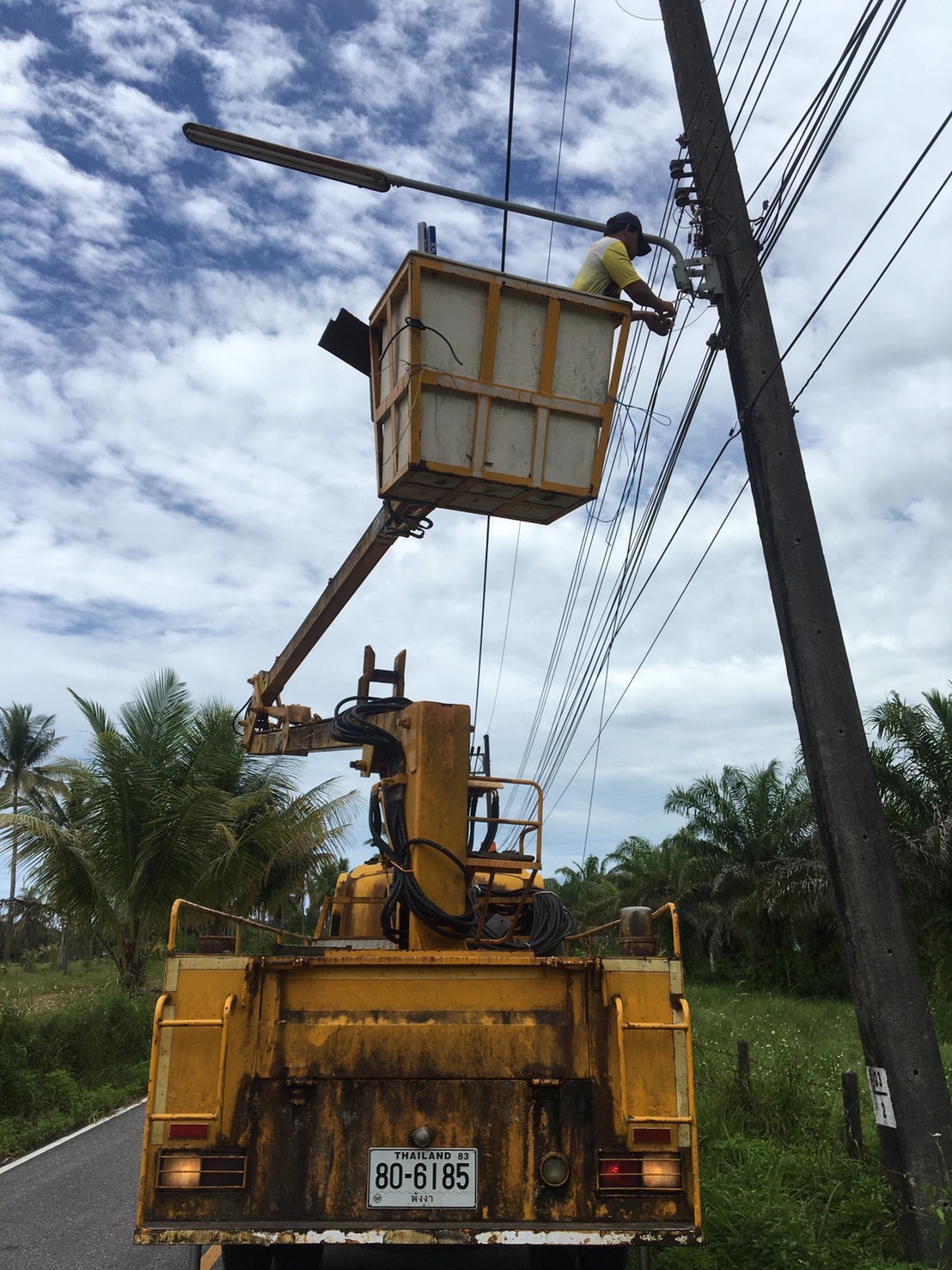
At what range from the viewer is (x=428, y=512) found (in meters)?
7.70

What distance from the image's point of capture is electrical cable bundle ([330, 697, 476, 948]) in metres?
5.80

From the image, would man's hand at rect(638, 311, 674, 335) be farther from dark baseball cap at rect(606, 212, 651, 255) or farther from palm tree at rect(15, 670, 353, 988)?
palm tree at rect(15, 670, 353, 988)

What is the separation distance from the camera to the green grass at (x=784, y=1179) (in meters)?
5.71

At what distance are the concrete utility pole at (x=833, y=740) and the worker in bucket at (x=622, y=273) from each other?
46cm

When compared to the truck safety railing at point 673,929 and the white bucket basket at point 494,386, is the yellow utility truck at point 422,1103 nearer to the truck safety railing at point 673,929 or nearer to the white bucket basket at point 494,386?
the truck safety railing at point 673,929

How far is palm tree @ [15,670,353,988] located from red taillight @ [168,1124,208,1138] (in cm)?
1083

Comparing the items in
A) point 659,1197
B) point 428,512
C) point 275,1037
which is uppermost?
point 428,512

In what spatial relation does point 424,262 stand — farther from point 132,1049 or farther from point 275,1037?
point 132,1049

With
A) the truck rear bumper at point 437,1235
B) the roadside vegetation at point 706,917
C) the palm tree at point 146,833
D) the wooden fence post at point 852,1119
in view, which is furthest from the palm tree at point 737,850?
the truck rear bumper at point 437,1235

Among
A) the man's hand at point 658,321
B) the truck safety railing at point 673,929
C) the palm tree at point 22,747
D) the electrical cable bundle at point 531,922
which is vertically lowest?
the truck safety railing at point 673,929

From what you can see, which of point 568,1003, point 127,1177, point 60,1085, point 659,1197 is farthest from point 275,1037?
point 60,1085

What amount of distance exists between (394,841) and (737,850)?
22.8 metres

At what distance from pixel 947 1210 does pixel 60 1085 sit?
392 inches

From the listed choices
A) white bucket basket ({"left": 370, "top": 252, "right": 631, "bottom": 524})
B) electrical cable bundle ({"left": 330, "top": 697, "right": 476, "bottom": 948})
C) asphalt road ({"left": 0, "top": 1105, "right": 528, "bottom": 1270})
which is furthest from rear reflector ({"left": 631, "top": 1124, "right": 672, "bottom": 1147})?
white bucket basket ({"left": 370, "top": 252, "right": 631, "bottom": 524})
